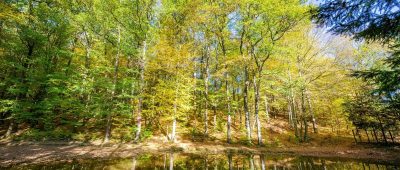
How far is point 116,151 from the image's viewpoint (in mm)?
14008

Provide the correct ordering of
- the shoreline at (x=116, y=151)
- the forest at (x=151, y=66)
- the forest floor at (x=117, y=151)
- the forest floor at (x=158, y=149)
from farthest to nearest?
the forest at (x=151, y=66)
the forest floor at (x=158, y=149)
the forest floor at (x=117, y=151)
the shoreline at (x=116, y=151)

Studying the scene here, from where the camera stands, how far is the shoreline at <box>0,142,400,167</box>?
38.0 ft

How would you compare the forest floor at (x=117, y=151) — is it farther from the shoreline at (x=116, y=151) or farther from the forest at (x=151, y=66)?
the forest at (x=151, y=66)

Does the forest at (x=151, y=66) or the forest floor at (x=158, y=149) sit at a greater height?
the forest at (x=151, y=66)

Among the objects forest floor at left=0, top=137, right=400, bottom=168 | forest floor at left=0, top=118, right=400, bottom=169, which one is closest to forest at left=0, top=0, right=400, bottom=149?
forest floor at left=0, top=118, right=400, bottom=169

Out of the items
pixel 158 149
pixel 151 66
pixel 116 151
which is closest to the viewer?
pixel 116 151

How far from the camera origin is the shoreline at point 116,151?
11.6 metres

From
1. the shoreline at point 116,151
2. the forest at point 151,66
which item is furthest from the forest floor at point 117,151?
the forest at point 151,66

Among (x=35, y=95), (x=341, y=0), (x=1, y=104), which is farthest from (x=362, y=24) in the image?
(x=35, y=95)

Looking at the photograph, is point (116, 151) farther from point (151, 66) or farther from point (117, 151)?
point (151, 66)

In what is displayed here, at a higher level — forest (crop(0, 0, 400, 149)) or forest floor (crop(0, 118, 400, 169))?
forest (crop(0, 0, 400, 149))

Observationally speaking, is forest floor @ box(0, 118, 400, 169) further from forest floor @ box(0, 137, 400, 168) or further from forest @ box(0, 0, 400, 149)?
forest @ box(0, 0, 400, 149)

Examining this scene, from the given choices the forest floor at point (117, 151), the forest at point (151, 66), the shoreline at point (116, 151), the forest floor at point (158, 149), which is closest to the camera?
the shoreline at point (116, 151)

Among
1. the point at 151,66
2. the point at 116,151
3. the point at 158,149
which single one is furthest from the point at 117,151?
the point at 151,66
